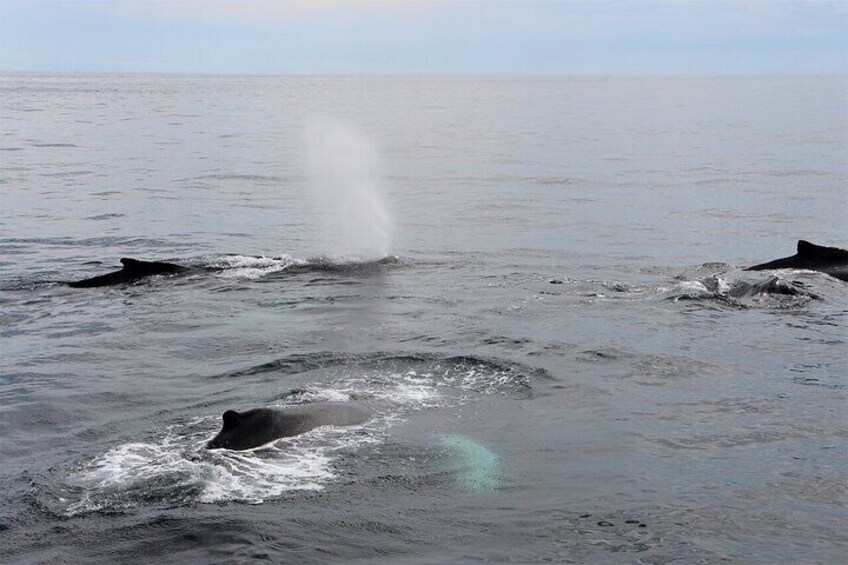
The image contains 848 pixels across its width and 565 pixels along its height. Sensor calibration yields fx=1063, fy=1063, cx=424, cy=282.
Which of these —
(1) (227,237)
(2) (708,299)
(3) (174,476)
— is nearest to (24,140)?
(1) (227,237)

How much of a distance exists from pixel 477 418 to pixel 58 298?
1072 centimetres

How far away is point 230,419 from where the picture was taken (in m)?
11.5

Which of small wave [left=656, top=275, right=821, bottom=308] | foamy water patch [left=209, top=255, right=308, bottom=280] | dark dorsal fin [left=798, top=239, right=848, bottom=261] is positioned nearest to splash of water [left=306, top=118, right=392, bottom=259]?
foamy water patch [left=209, top=255, right=308, bottom=280]

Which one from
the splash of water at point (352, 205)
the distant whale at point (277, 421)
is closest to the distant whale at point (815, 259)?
the splash of water at point (352, 205)

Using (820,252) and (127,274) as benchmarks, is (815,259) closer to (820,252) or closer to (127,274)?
(820,252)

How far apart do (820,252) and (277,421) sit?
46.2 feet

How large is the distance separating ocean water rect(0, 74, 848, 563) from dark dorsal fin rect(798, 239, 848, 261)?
40.2 inches

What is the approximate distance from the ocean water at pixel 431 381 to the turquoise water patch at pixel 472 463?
0.03 meters

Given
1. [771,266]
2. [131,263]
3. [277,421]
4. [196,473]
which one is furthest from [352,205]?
[196,473]

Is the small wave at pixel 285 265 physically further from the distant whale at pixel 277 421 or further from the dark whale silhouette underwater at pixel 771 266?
the distant whale at pixel 277 421

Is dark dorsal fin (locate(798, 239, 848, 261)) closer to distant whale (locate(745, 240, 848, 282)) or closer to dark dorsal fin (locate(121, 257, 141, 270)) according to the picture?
distant whale (locate(745, 240, 848, 282))

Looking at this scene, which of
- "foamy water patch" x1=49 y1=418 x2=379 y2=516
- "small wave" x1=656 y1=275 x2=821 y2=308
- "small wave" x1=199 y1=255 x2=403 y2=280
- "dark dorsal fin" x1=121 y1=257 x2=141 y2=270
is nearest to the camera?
"foamy water patch" x1=49 y1=418 x2=379 y2=516

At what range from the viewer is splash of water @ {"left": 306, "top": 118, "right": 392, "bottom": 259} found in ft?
88.5

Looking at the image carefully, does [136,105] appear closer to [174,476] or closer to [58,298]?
[58,298]
